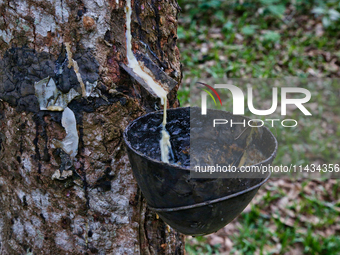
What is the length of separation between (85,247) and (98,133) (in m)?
0.55

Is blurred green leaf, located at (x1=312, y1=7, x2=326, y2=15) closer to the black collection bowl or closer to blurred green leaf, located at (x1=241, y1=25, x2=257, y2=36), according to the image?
blurred green leaf, located at (x1=241, y1=25, x2=257, y2=36)

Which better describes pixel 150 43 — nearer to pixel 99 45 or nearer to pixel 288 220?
pixel 99 45

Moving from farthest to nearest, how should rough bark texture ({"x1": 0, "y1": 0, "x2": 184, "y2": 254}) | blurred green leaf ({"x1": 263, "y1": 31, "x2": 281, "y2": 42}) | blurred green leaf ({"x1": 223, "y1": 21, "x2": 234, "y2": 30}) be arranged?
blurred green leaf ({"x1": 223, "y1": 21, "x2": 234, "y2": 30})
blurred green leaf ({"x1": 263, "y1": 31, "x2": 281, "y2": 42})
rough bark texture ({"x1": 0, "y1": 0, "x2": 184, "y2": 254})

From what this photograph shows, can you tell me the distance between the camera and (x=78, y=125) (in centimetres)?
130

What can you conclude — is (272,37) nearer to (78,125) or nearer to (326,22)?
(326,22)

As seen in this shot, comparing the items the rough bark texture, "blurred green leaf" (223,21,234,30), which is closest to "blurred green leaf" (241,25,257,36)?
"blurred green leaf" (223,21,234,30)

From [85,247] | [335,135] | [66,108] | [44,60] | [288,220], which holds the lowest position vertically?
[288,220]

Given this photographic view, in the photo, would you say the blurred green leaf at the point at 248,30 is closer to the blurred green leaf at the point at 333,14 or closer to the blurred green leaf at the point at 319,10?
the blurred green leaf at the point at 319,10

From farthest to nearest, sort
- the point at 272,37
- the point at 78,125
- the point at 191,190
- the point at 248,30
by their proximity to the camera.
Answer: the point at 248,30 → the point at 272,37 → the point at 78,125 → the point at 191,190

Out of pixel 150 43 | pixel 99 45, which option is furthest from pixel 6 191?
pixel 150 43

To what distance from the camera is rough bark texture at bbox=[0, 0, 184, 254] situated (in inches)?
48.4

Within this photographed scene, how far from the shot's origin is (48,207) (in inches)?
54.9

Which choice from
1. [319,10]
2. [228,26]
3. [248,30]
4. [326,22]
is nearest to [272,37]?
[248,30]

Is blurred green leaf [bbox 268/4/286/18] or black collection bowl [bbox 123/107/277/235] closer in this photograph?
black collection bowl [bbox 123/107/277/235]
